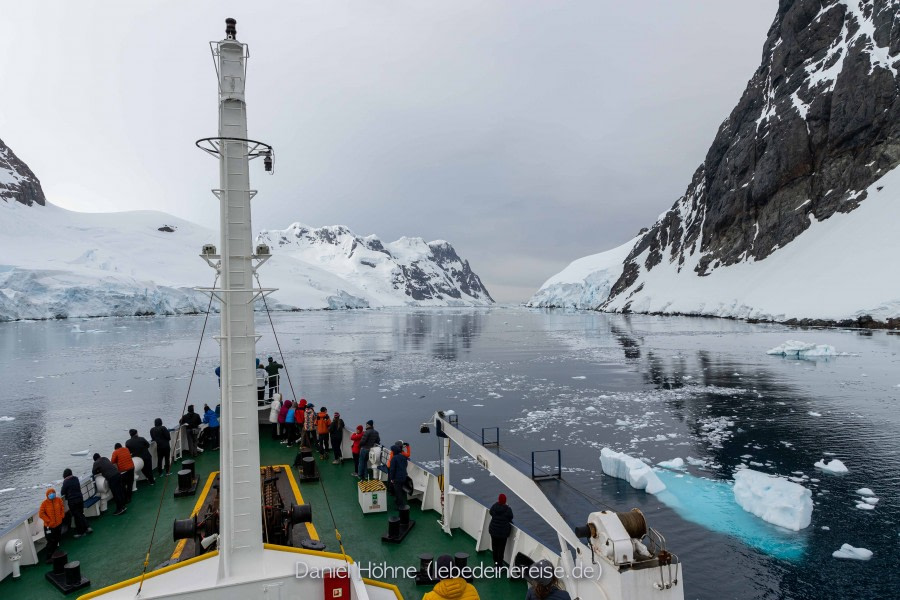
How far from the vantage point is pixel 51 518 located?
29.0 ft

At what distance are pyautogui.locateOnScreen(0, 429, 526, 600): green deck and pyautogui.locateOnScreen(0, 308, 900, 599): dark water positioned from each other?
7.37ft

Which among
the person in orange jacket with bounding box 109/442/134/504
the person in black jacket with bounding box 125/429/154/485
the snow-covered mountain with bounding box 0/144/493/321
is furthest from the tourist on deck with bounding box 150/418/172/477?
the snow-covered mountain with bounding box 0/144/493/321

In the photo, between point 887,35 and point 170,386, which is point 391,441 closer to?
point 170,386

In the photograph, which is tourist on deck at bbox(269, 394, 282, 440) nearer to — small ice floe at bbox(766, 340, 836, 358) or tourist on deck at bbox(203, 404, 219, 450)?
tourist on deck at bbox(203, 404, 219, 450)

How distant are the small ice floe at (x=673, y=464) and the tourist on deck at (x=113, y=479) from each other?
16810mm

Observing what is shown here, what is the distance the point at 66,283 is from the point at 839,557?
12606 cm

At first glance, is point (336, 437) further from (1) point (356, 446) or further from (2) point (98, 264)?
(2) point (98, 264)

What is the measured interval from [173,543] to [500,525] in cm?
604

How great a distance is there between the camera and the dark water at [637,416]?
12617mm

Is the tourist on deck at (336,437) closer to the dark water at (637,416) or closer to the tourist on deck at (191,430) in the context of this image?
the tourist on deck at (191,430)

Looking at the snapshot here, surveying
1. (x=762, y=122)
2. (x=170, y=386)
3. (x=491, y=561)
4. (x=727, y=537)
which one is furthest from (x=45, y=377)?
(x=762, y=122)

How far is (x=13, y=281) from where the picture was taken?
96.4 m

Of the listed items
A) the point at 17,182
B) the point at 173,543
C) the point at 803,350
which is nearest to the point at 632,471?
the point at 173,543

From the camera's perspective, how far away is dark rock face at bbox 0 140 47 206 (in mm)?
142125
